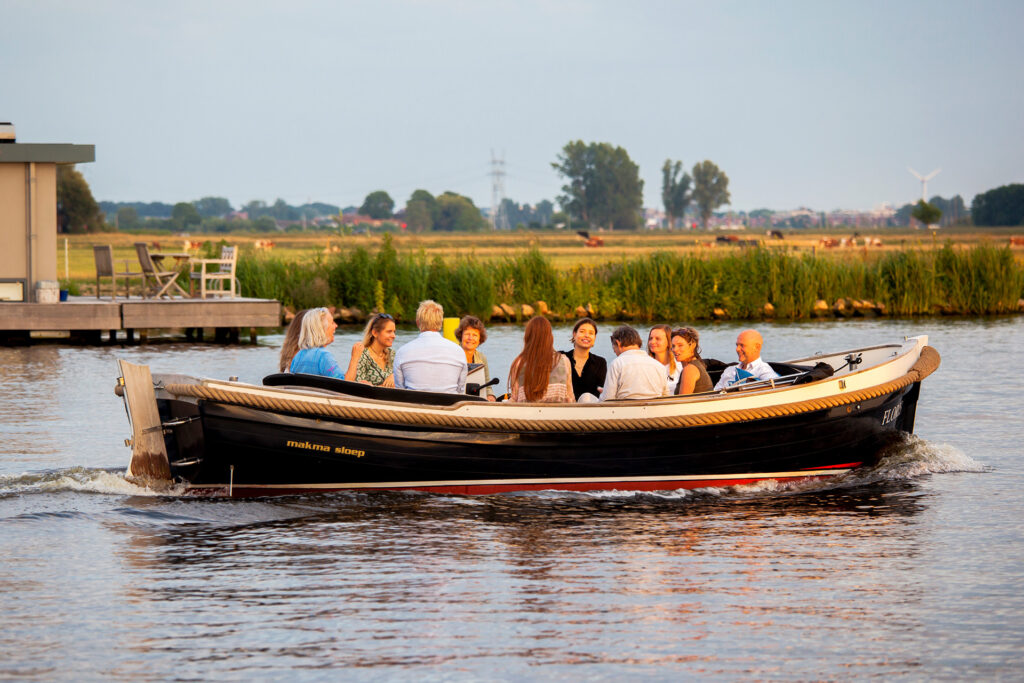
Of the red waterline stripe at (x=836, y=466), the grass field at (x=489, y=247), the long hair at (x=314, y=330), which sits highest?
the grass field at (x=489, y=247)

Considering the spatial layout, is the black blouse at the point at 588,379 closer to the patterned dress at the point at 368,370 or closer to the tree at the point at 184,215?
the patterned dress at the point at 368,370

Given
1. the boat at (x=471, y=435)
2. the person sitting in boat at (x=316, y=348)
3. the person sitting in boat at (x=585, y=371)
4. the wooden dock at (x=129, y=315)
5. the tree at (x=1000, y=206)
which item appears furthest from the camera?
the tree at (x=1000, y=206)

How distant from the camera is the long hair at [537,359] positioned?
10.0m

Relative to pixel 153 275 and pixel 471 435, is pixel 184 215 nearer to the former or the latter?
pixel 153 275

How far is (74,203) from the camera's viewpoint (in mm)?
97438

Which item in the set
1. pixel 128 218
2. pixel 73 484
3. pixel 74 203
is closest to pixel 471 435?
pixel 73 484

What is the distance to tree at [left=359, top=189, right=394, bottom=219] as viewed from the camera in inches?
7377

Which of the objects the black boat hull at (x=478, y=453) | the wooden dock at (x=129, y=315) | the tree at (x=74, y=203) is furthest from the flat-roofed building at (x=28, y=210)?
the tree at (x=74, y=203)

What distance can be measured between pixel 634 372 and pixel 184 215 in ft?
516

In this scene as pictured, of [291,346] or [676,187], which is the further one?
[676,187]

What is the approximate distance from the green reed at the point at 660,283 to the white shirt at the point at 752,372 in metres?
19.9

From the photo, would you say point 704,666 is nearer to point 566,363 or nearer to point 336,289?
point 566,363

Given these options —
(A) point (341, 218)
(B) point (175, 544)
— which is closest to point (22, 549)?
(B) point (175, 544)

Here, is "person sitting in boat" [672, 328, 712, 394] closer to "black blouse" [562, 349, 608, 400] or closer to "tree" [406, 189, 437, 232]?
"black blouse" [562, 349, 608, 400]
